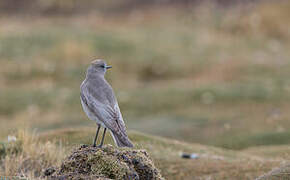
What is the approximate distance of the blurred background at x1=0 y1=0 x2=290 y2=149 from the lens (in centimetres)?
2093

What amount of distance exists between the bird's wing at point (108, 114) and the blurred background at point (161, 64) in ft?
34.5

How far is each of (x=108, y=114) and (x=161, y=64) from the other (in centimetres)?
2066

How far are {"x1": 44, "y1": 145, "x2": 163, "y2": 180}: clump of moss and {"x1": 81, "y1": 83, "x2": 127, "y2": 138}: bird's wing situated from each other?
40 cm

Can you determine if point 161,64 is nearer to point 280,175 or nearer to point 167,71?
point 167,71

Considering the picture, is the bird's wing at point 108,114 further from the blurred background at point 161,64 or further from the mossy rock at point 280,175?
the blurred background at point 161,64

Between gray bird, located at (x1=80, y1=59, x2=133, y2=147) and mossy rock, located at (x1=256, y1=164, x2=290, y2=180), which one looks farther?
mossy rock, located at (x1=256, y1=164, x2=290, y2=180)

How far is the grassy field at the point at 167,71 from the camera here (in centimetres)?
2036

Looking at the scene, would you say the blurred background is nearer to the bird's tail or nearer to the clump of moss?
the clump of moss

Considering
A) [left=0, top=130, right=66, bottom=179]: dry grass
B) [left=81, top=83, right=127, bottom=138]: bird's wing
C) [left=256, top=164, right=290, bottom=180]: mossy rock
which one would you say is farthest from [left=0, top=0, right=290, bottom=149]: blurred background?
[left=81, top=83, right=127, bottom=138]: bird's wing

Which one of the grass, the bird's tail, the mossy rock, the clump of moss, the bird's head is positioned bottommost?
the grass

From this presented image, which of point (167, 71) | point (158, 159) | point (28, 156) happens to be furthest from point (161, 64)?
point (28, 156)

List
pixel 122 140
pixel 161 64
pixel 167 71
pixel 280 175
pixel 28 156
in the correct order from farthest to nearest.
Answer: pixel 161 64 < pixel 167 71 < pixel 28 156 < pixel 280 175 < pixel 122 140

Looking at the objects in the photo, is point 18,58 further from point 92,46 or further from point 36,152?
point 36,152

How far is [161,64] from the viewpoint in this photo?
28.5 metres
